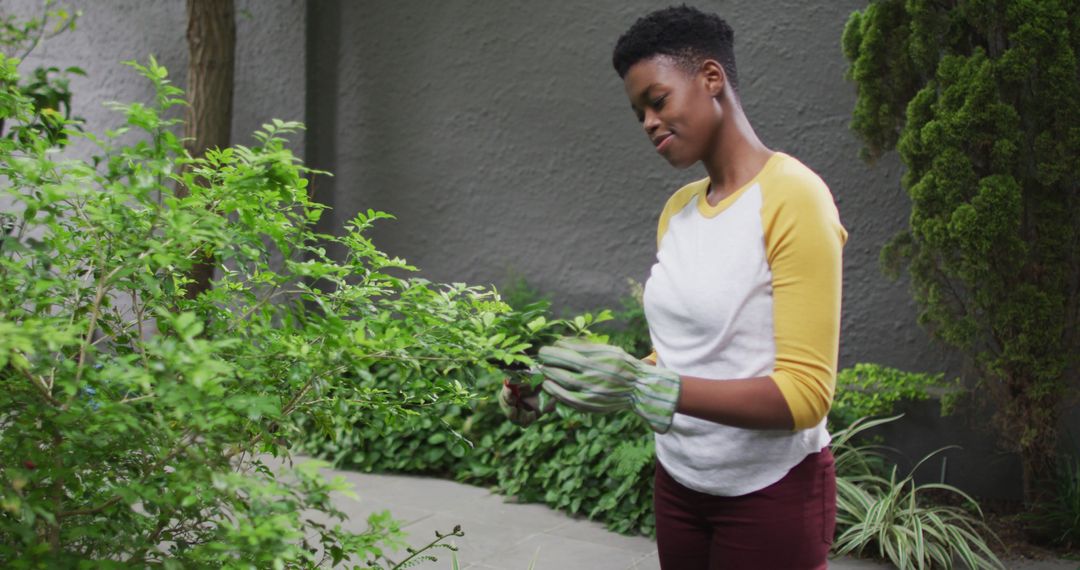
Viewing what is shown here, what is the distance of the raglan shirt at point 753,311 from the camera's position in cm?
165

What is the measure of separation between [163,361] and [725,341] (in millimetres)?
1003

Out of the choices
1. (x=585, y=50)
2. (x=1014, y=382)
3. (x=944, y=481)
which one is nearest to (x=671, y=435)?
(x=1014, y=382)

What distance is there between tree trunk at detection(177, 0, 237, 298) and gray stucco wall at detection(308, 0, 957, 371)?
0.79 m

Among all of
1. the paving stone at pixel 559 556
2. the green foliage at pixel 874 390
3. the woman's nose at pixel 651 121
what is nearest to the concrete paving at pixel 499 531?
the paving stone at pixel 559 556

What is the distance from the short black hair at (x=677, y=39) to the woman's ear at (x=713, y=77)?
0.6 inches

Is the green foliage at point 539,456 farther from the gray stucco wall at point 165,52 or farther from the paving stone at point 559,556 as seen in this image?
the gray stucco wall at point 165,52

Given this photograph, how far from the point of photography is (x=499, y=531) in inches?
179

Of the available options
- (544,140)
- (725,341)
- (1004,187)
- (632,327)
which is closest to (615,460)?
(632,327)

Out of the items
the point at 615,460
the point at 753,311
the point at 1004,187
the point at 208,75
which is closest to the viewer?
the point at 753,311

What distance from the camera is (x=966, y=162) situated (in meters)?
4.07

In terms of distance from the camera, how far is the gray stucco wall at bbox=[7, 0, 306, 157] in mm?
6758

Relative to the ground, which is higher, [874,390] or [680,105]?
[680,105]

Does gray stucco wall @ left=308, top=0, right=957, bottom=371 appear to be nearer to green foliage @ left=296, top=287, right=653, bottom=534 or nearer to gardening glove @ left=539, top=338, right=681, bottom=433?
green foliage @ left=296, top=287, right=653, bottom=534

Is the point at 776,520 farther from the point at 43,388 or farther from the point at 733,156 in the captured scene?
the point at 43,388
